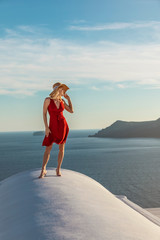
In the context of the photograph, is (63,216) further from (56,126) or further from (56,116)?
(56,116)

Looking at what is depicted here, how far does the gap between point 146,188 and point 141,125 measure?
16103cm

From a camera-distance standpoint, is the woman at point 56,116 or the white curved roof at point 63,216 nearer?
the white curved roof at point 63,216

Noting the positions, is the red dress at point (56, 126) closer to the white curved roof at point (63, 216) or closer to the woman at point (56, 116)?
the woman at point (56, 116)

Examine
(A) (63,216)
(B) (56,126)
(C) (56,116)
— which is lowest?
(A) (63,216)


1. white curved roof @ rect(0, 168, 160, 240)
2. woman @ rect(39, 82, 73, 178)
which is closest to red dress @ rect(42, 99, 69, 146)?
woman @ rect(39, 82, 73, 178)

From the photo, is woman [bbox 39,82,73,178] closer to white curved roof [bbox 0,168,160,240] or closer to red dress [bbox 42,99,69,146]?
red dress [bbox 42,99,69,146]

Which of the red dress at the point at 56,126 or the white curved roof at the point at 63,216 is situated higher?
the red dress at the point at 56,126

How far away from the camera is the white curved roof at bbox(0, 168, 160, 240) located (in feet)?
14.8

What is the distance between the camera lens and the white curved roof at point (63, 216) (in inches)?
177

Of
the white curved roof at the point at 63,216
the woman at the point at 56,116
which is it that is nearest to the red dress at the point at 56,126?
the woman at the point at 56,116

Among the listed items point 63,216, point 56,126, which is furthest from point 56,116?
point 63,216

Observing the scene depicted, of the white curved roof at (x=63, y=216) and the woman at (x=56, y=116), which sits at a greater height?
the woman at (x=56, y=116)

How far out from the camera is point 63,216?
199 inches

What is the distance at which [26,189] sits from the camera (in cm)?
700
